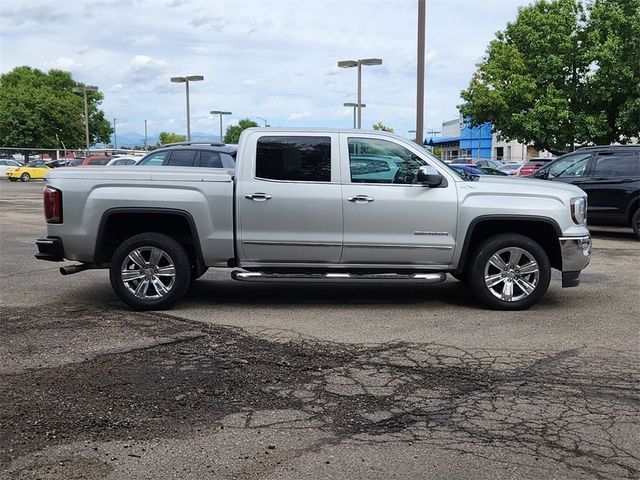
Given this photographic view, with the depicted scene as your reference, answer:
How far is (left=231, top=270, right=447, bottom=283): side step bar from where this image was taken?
274 inches

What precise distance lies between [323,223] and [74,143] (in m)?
70.3

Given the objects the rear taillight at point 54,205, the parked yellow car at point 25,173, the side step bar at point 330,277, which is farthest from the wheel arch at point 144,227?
the parked yellow car at point 25,173

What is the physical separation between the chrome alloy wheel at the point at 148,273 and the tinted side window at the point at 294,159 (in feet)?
4.57

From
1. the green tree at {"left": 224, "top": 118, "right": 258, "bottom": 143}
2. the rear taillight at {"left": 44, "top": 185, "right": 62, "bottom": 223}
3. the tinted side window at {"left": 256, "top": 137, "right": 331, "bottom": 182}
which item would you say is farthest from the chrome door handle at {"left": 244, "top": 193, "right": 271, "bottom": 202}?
the green tree at {"left": 224, "top": 118, "right": 258, "bottom": 143}

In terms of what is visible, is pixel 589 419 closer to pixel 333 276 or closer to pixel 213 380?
pixel 213 380

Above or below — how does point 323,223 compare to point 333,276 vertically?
above

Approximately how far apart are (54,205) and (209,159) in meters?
7.39

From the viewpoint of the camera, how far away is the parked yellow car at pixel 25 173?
42.9 m

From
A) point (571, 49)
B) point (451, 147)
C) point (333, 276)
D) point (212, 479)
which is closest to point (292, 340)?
point (333, 276)

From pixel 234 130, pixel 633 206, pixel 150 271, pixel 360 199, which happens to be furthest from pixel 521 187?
pixel 234 130

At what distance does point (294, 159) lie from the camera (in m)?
7.11

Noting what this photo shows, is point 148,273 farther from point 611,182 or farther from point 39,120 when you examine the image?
point 39,120

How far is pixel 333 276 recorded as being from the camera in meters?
6.95

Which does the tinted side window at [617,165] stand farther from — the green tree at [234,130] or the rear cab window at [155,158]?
the green tree at [234,130]
